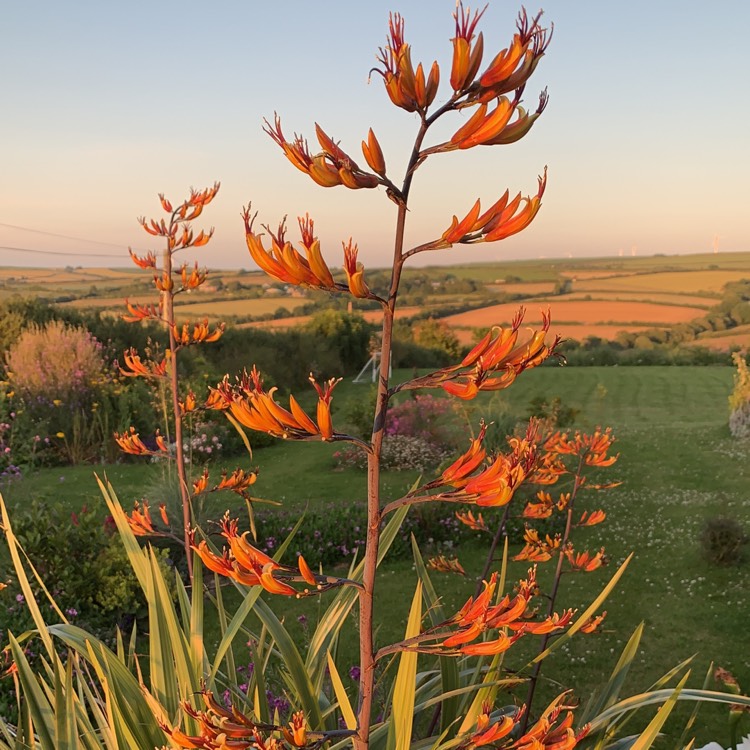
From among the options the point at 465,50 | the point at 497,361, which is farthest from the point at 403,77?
the point at 497,361

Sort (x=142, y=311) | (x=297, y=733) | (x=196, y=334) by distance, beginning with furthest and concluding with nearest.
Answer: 1. (x=142, y=311)
2. (x=196, y=334)
3. (x=297, y=733)

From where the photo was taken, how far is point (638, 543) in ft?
23.3

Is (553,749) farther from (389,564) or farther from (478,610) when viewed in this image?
(389,564)

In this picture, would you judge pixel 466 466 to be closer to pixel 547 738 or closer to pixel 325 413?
pixel 325 413

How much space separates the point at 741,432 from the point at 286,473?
8.18 m

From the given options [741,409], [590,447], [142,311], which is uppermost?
[142,311]

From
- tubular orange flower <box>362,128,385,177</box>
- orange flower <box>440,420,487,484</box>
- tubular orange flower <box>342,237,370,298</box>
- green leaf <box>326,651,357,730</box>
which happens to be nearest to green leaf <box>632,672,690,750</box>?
green leaf <box>326,651,357,730</box>

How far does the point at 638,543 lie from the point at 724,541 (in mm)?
976

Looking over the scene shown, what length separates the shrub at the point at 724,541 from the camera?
6.26m

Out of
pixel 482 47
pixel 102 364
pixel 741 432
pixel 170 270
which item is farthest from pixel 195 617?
pixel 741 432

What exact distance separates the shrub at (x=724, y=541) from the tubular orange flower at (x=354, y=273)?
622 centimetres

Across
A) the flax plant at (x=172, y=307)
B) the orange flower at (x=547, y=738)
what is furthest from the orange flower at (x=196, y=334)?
the orange flower at (x=547, y=738)

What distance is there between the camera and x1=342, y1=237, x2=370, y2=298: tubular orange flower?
1229 millimetres

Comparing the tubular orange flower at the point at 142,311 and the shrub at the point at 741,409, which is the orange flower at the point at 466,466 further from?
the shrub at the point at 741,409
